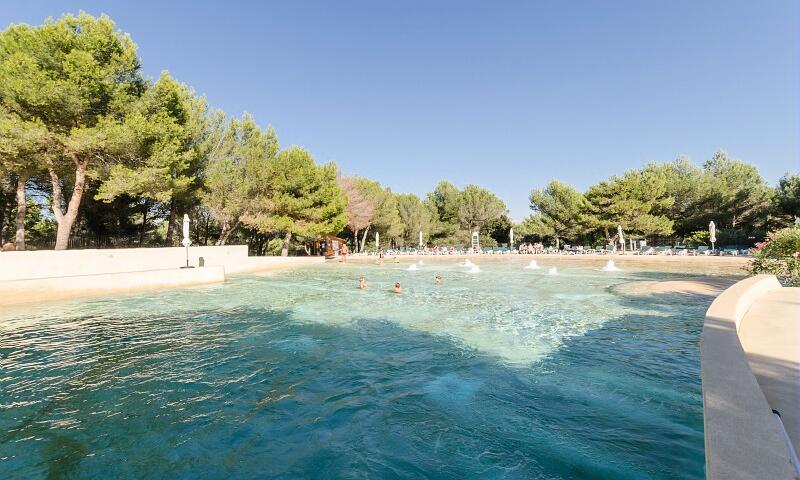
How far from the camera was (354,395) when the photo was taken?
5.36m

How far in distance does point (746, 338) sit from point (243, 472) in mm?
6518

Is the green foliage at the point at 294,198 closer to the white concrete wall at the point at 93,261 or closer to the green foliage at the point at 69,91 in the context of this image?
the white concrete wall at the point at 93,261

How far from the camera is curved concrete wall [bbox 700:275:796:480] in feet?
6.32

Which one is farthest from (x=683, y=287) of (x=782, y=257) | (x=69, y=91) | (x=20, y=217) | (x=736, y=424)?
(x=20, y=217)

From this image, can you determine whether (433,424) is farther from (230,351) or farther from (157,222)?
(157,222)

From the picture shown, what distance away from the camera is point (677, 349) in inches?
276

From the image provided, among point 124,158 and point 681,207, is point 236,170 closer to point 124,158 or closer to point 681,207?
point 124,158

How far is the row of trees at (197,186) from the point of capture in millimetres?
17453

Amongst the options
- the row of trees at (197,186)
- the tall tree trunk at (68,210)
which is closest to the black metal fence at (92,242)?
the row of trees at (197,186)

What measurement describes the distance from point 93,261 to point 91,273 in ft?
1.78

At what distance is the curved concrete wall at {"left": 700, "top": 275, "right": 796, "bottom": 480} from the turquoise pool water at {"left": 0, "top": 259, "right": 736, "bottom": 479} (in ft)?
3.12

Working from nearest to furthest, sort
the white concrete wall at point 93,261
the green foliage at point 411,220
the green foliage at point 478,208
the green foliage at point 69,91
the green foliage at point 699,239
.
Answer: the white concrete wall at point 93,261, the green foliage at point 69,91, the green foliage at point 699,239, the green foliage at point 411,220, the green foliage at point 478,208

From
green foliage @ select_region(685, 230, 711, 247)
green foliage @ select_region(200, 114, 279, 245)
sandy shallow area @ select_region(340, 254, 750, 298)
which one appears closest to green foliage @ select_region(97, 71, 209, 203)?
green foliage @ select_region(200, 114, 279, 245)

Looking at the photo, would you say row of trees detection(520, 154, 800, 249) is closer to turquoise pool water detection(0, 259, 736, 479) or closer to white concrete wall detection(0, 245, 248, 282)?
turquoise pool water detection(0, 259, 736, 479)
